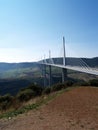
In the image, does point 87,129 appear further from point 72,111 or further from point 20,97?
point 20,97

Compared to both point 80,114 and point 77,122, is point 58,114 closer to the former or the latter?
point 80,114

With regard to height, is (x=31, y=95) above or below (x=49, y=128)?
below

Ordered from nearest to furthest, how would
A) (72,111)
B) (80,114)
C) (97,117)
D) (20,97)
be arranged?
(97,117)
(80,114)
(72,111)
(20,97)

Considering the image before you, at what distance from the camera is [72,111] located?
12219mm

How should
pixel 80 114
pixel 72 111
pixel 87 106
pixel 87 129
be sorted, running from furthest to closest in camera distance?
pixel 87 106 < pixel 72 111 < pixel 80 114 < pixel 87 129

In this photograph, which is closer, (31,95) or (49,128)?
(49,128)

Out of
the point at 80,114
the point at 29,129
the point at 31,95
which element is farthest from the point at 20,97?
the point at 29,129

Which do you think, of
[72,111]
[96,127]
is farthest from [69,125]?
[72,111]

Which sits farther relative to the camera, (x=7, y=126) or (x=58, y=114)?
(x=58, y=114)

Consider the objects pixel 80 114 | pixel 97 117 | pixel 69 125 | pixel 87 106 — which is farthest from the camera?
pixel 87 106

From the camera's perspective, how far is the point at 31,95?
2469 cm

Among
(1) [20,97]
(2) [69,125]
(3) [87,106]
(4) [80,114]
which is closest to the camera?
(2) [69,125]

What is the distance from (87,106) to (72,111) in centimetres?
145

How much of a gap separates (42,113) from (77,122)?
2.66 metres
